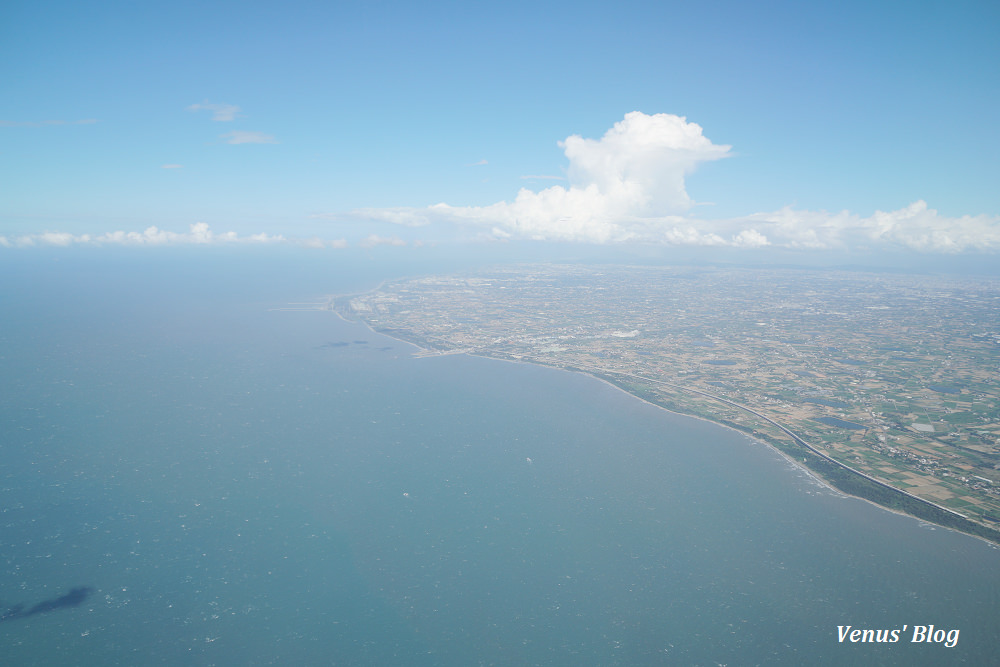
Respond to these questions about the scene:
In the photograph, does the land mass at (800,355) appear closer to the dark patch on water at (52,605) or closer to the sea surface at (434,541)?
the sea surface at (434,541)

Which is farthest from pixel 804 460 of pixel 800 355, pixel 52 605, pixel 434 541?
pixel 52 605

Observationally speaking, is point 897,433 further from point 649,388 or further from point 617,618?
point 617,618

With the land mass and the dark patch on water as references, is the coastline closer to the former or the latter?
the land mass

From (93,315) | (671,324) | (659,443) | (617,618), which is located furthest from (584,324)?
(93,315)

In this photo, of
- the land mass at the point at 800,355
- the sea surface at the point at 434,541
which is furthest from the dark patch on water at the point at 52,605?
the land mass at the point at 800,355

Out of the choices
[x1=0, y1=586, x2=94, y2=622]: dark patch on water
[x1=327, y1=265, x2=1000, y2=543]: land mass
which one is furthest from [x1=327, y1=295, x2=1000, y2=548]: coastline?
[x1=0, y1=586, x2=94, y2=622]: dark patch on water

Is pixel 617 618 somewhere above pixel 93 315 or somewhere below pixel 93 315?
below

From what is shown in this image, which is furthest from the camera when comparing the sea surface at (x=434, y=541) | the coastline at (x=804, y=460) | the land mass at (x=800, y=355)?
the land mass at (x=800, y=355)
